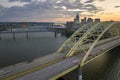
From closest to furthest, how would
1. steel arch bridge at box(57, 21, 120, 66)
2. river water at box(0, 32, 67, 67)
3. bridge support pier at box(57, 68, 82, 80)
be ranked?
1. bridge support pier at box(57, 68, 82, 80)
2. steel arch bridge at box(57, 21, 120, 66)
3. river water at box(0, 32, 67, 67)

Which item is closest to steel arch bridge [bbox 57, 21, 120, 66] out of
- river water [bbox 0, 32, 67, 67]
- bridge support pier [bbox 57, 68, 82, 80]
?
bridge support pier [bbox 57, 68, 82, 80]

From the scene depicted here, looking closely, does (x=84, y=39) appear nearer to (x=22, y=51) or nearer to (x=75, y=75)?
(x=75, y=75)

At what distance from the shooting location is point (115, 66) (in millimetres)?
55062

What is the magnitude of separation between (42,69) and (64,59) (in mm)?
10327

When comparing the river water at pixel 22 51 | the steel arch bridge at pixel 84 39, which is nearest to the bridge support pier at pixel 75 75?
the steel arch bridge at pixel 84 39

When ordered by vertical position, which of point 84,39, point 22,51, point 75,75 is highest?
point 84,39

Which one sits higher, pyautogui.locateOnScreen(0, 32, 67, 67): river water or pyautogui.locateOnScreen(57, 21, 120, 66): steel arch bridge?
pyautogui.locateOnScreen(57, 21, 120, 66): steel arch bridge

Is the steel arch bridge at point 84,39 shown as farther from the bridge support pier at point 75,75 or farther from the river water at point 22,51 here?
the river water at point 22,51

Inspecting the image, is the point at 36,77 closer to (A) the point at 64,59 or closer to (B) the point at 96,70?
(A) the point at 64,59

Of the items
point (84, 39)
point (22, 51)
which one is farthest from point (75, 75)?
point (22, 51)

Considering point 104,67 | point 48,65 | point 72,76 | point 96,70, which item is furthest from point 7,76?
point 104,67

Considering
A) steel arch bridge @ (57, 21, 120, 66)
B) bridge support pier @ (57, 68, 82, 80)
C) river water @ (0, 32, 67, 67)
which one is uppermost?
steel arch bridge @ (57, 21, 120, 66)

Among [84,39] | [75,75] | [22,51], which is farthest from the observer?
[22,51]

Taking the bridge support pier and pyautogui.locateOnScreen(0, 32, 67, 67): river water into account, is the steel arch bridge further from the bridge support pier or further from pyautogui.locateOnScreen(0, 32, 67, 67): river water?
pyautogui.locateOnScreen(0, 32, 67, 67): river water
